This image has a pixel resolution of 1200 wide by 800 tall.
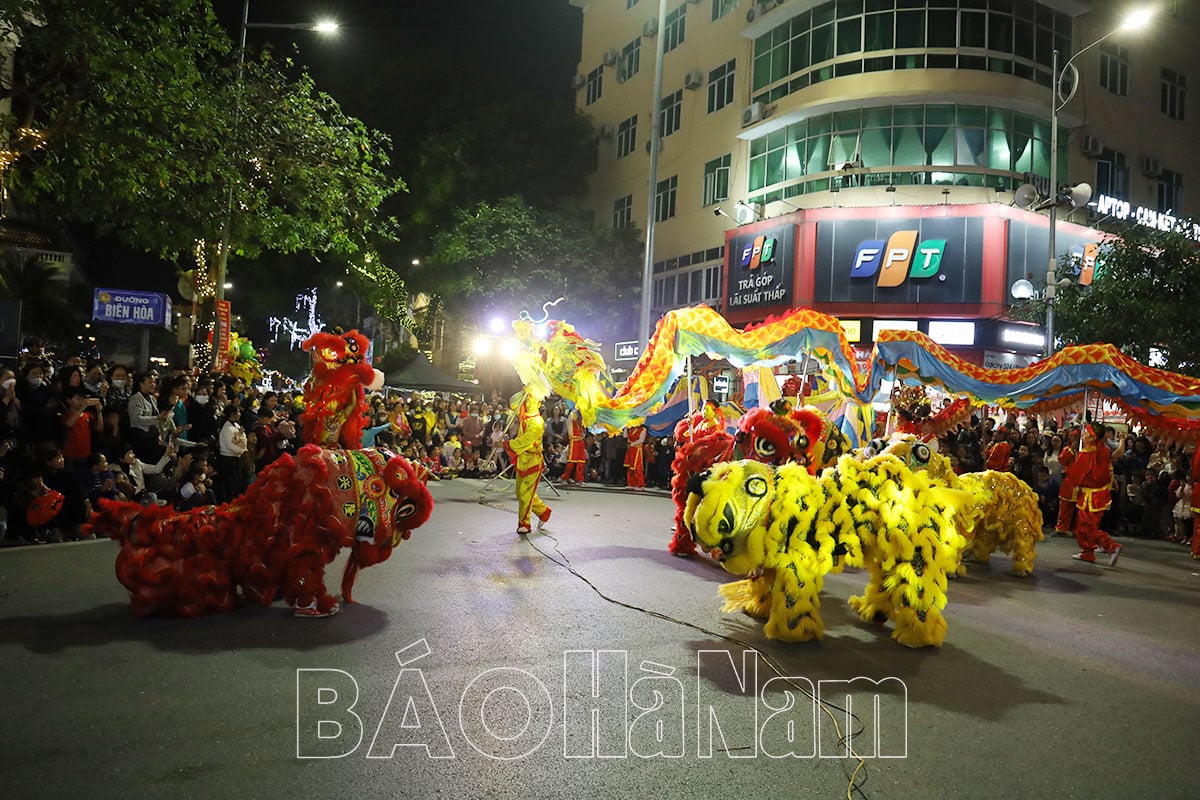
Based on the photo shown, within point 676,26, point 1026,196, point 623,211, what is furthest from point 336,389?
point 676,26

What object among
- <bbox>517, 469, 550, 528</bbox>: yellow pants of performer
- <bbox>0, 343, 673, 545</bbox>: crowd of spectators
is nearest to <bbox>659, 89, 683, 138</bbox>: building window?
<bbox>0, 343, 673, 545</bbox>: crowd of spectators

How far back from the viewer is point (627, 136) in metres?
29.1

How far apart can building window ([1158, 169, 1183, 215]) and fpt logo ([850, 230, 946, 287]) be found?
348 inches

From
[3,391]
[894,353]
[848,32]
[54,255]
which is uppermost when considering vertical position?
[848,32]

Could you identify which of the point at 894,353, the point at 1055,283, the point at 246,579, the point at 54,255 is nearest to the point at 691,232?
the point at 1055,283

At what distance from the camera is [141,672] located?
4.42 metres

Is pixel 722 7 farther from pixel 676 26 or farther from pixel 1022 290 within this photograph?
pixel 1022 290

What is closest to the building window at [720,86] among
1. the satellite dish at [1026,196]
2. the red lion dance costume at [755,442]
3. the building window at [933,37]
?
the building window at [933,37]

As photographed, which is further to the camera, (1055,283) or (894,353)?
(1055,283)

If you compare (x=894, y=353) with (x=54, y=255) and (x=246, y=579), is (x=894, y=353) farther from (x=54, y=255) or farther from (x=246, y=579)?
(x=54, y=255)

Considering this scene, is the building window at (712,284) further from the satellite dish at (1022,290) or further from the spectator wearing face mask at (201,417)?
the spectator wearing face mask at (201,417)

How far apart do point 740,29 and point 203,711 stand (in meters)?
24.8

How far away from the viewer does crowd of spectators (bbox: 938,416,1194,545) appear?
39.5ft

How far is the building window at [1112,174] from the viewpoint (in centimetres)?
2223
